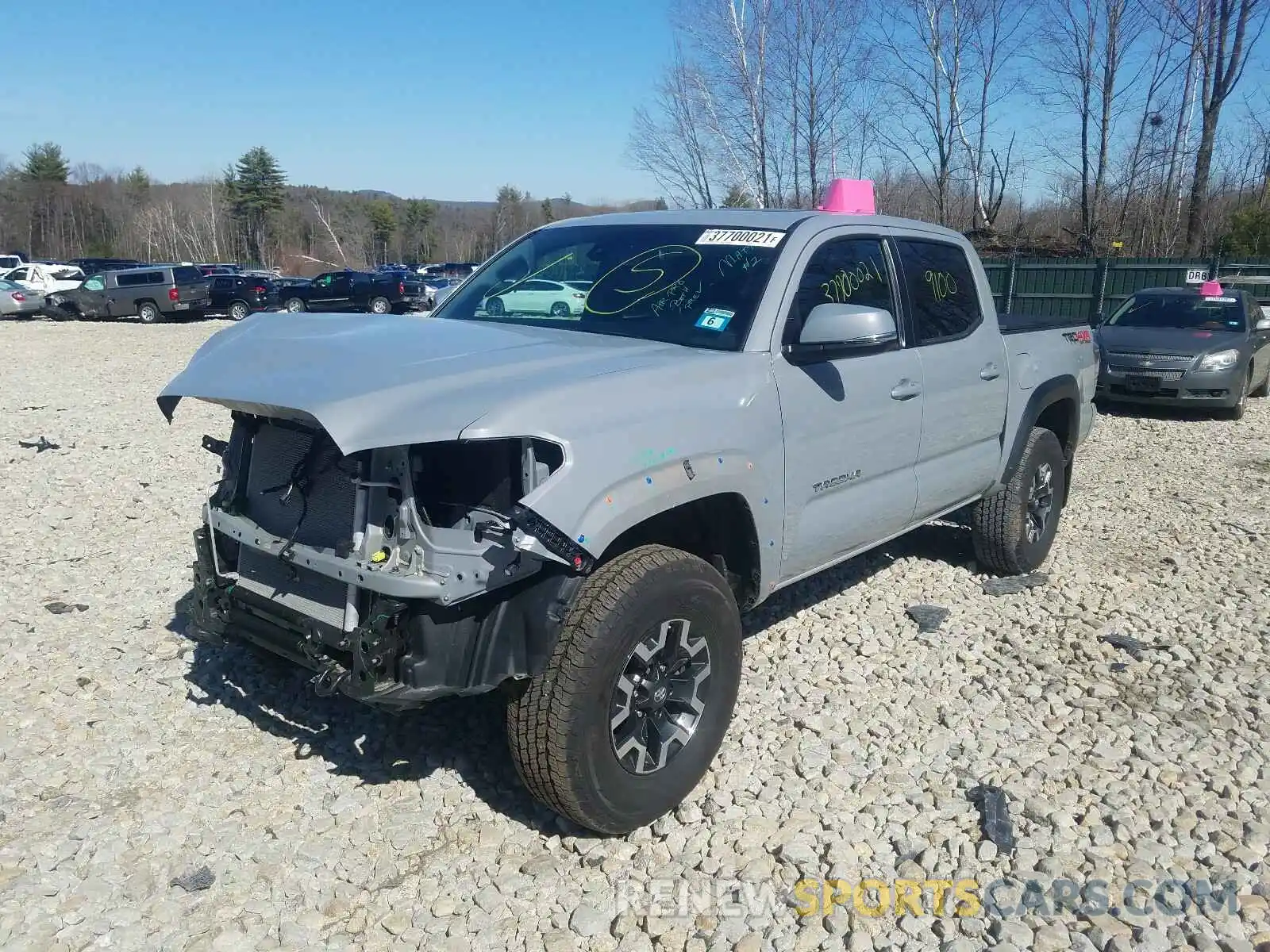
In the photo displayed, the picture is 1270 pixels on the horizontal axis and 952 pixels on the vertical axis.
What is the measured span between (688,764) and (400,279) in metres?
29.2

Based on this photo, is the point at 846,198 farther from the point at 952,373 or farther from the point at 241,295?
the point at 241,295

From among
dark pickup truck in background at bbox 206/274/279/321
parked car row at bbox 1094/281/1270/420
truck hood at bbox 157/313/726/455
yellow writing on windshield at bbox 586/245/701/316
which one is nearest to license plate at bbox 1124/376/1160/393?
parked car row at bbox 1094/281/1270/420

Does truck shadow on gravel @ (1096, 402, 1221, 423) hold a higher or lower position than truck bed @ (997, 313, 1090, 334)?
lower

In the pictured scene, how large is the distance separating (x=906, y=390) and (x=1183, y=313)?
10246 millimetres

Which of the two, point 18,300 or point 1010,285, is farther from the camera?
point 18,300

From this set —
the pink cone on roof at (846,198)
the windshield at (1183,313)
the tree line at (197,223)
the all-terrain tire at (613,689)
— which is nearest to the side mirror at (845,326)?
the all-terrain tire at (613,689)

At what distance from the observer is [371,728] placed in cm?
385

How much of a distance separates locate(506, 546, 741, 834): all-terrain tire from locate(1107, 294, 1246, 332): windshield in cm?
1141

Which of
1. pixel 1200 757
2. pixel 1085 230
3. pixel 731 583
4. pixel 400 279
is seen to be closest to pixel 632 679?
pixel 731 583

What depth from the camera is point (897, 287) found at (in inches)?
174

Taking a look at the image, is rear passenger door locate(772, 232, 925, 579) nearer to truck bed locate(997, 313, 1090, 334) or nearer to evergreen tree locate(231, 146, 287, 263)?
truck bed locate(997, 313, 1090, 334)

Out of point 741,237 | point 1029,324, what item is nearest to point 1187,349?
point 1029,324

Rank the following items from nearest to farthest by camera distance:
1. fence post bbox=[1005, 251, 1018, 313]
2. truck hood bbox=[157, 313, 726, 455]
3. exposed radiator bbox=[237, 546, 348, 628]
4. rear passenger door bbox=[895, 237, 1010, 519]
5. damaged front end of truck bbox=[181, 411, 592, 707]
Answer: truck hood bbox=[157, 313, 726, 455] → damaged front end of truck bbox=[181, 411, 592, 707] → exposed radiator bbox=[237, 546, 348, 628] → rear passenger door bbox=[895, 237, 1010, 519] → fence post bbox=[1005, 251, 1018, 313]

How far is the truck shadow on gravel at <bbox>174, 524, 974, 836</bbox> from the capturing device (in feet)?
11.4
